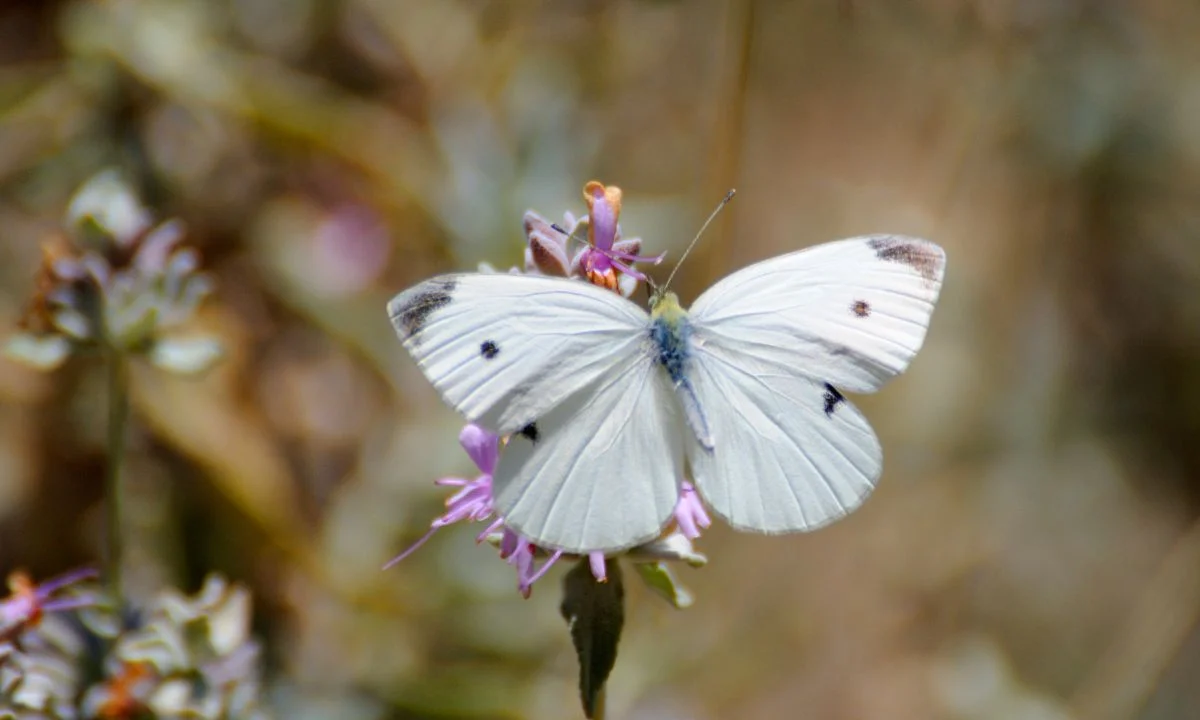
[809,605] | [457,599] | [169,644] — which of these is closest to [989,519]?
[809,605]

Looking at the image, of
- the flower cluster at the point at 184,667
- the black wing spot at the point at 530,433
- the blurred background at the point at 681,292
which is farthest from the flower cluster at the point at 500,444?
the blurred background at the point at 681,292

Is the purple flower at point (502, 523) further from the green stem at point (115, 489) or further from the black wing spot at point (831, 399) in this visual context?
the green stem at point (115, 489)

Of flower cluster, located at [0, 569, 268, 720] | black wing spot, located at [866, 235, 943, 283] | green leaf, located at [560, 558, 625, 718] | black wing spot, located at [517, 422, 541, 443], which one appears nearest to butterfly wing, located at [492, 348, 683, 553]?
black wing spot, located at [517, 422, 541, 443]

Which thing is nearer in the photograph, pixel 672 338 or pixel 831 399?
pixel 831 399

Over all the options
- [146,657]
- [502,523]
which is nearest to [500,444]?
[502,523]

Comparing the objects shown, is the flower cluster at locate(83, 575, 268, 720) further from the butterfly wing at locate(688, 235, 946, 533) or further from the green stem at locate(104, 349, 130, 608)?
the butterfly wing at locate(688, 235, 946, 533)

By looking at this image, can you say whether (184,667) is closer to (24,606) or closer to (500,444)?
(24,606)

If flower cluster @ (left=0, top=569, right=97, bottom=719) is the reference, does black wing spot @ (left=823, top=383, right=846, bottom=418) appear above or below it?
above
